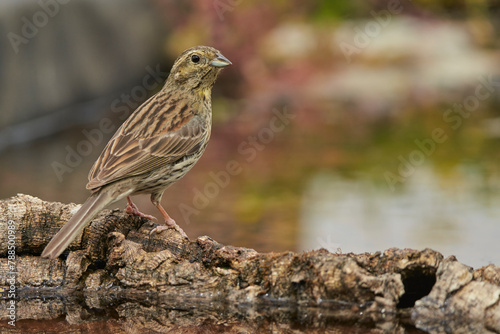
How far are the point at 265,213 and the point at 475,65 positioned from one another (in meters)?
7.24

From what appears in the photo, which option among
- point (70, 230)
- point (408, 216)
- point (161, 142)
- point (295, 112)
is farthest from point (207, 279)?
point (295, 112)

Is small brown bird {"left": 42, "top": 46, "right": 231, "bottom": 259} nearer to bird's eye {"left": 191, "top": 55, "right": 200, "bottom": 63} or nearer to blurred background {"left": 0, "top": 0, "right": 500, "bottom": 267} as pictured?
bird's eye {"left": 191, "top": 55, "right": 200, "bottom": 63}

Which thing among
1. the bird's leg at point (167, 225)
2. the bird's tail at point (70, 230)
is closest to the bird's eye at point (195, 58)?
the bird's leg at point (167, 225)

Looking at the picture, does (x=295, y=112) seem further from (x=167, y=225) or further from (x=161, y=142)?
(x=167, y=225)

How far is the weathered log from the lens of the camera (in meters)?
4.09

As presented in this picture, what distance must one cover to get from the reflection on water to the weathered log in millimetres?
1485

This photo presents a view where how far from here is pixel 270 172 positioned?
27.0 feet

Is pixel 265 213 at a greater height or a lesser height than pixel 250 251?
greater

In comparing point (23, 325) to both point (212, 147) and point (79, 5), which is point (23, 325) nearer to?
point (212, 147)

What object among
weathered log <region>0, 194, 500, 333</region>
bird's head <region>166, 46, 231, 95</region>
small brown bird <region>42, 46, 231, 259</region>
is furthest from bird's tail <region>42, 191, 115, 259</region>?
bird's head <region>166, 46, 231, 95</region>

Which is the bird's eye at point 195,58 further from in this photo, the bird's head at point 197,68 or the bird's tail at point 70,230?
the bird's tail at point 70,230

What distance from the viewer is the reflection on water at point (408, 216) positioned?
20.0 ft

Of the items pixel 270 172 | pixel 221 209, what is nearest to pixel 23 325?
pixel 221 209

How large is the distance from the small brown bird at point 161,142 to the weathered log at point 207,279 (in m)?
A: 0.21
